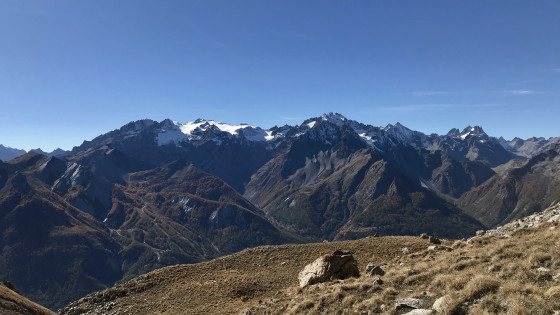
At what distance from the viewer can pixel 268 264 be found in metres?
41.8

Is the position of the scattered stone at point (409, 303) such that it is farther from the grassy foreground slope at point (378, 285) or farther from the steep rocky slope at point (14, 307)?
the steep rocky slope at point (14, 307)

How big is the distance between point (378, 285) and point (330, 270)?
7746 millimetres

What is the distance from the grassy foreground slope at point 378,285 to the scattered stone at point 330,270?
1.54m

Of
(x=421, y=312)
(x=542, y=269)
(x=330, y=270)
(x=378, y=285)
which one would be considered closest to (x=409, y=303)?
(x=421, y=312)

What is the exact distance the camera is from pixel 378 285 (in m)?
22.6

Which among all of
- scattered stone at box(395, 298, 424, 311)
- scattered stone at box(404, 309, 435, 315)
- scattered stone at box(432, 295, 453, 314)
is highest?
scattered stone at box(432, 295, 453, 314)

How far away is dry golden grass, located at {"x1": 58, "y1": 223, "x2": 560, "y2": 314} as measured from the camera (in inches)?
661

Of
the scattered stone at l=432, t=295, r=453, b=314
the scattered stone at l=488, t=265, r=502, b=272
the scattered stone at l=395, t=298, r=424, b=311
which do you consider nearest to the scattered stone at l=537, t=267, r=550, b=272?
the scattered stone at l=488, t=265, r=502, b=272

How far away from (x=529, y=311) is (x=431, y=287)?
596cm

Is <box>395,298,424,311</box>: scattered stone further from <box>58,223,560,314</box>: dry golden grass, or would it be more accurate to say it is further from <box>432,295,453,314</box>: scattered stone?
<box>432,295,453,314</box>: scattered stone

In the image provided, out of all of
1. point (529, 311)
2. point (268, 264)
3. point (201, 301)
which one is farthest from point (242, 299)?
point (529, 311)

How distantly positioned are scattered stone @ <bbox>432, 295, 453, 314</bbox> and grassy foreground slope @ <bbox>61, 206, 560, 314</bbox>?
106mm

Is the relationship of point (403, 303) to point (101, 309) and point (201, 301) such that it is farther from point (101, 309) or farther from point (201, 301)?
point (101, 309)

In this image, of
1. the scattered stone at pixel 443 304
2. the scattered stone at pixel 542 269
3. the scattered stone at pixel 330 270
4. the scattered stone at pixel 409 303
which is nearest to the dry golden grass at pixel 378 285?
the scattered stone at pixel 542 269
